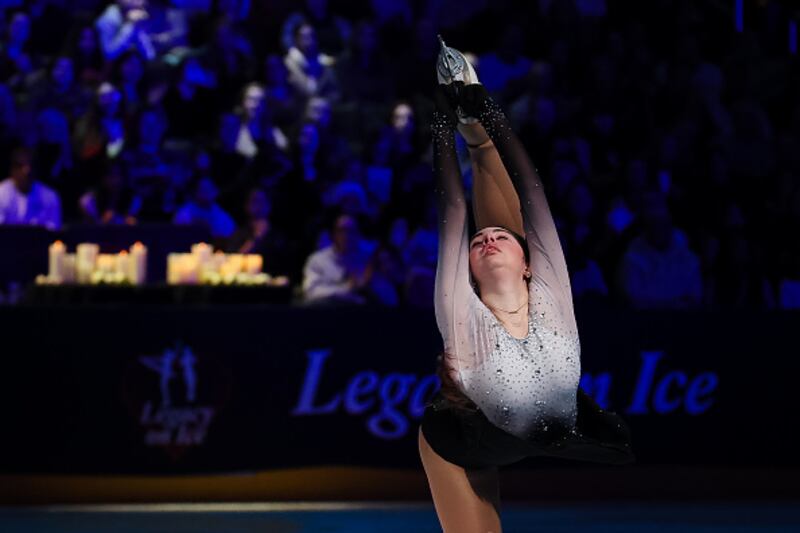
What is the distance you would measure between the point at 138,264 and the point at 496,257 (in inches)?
188

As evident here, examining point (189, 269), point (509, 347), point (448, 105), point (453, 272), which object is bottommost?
point (189, 269)

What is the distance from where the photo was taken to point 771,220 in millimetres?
10117

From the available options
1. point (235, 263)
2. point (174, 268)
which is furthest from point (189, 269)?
point (235, 263)

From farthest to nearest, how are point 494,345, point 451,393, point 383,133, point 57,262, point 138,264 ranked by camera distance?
1. point 383,133
2. point 138,264
3. point 57,262
4. point 451,393
5. point 494,345

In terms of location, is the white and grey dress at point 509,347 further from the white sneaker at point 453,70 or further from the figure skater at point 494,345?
the white sneaker at point 453,70

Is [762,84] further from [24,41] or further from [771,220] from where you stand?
[24,41]

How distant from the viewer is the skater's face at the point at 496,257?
13.0 feet

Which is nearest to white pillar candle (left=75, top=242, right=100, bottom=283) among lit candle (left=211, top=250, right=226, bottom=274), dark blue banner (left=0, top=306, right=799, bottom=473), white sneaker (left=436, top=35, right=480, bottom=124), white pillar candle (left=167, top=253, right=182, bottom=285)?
dark blue banner (left=0, top=306, right=799, bottom=473)

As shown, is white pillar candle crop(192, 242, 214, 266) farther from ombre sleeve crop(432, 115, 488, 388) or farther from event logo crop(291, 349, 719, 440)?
ombre sleeve crop(432, 115, 488, 388)

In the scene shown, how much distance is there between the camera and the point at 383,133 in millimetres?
10258

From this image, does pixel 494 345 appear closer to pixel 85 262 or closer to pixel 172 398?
pixel 172 398

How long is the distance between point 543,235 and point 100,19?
313 inches

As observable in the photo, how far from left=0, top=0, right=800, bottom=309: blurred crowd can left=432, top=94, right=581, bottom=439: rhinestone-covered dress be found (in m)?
4.74

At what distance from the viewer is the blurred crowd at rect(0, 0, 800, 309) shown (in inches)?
366
